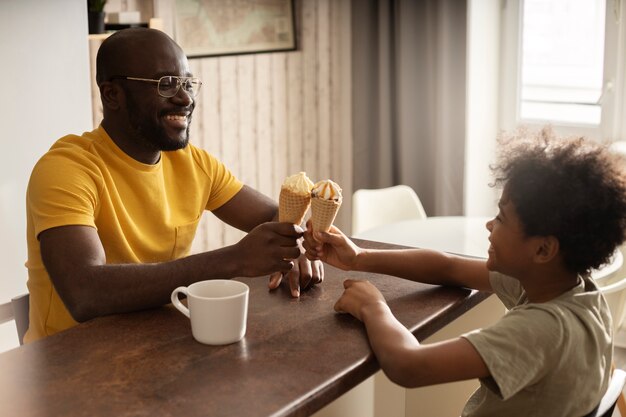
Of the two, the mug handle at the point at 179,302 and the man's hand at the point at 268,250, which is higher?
the man's hand at the point at 268,250

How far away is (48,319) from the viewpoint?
1798 millimetres

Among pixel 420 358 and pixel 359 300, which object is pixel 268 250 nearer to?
pixel 359 300

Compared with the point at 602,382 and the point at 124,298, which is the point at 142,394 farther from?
the point at 602,382

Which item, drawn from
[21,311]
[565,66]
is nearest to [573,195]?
[21,311]

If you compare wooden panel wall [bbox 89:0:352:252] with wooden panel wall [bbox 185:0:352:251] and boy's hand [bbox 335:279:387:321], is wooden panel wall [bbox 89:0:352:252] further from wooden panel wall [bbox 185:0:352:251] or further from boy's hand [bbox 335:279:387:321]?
boy's hand [bbox 335:279:387:321]

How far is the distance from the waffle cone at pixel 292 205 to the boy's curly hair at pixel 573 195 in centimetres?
44

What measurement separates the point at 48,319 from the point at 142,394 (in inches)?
27.1

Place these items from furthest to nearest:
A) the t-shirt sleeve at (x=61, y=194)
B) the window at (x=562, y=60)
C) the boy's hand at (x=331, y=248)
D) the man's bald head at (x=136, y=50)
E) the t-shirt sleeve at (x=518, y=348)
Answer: the window at (x=562, y=60) → the man's bald head at (x=136, y=50) → the boy's hand at (x=331, y=248) → the t-shirt sleeve at (x=61, y=194) → the t-shirt sleeve at (x=518, y=348)

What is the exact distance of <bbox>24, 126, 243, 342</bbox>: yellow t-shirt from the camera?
1.70m

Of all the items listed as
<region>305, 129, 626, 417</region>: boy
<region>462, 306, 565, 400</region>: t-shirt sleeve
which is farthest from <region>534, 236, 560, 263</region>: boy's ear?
<region>462, 306, 565, 400</region>: t-shirt sleeve

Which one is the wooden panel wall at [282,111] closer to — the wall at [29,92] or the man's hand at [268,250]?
the wall at [29,92]

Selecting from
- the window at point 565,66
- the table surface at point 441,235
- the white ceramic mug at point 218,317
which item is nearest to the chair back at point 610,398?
the white ceramic mug at point 218,317

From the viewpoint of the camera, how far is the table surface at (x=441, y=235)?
3.00 meters

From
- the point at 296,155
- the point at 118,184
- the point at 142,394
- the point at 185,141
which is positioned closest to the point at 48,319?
the point at 118,184
